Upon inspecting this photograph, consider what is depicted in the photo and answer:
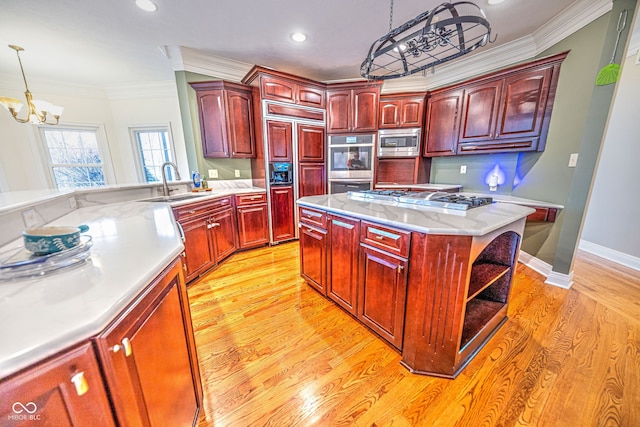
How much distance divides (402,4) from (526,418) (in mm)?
3120

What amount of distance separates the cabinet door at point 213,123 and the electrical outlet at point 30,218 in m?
2.10

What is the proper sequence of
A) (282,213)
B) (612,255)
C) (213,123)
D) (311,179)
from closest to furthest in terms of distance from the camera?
1. (612,255)
2. (213,123)
3. (282,213)
4. (311,179)

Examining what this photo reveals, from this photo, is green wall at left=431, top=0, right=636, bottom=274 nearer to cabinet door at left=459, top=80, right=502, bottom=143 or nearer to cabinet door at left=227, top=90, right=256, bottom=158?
cabinet door at left=459, top=80, right=502, bottom=143

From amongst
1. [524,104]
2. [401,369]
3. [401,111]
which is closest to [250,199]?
[401,369]

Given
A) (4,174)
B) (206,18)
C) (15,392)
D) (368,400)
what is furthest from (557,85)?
(4,174)

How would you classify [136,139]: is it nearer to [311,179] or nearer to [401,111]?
[311,179]

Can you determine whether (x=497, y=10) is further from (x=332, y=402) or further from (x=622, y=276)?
(x=332, y=402)

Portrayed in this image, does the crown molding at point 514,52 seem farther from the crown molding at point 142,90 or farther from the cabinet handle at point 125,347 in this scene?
the crown molding at point 142,90

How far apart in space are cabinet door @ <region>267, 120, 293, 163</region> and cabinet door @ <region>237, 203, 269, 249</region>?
27.9 inches

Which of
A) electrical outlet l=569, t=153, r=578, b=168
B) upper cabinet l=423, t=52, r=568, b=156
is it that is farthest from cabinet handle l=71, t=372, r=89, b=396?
upper cabinet l=423, t=52, r=568, b=156

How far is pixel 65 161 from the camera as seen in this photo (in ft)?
12.7

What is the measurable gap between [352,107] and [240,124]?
1655 millimetres

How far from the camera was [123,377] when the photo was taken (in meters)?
0.56

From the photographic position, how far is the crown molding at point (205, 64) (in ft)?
9.36
